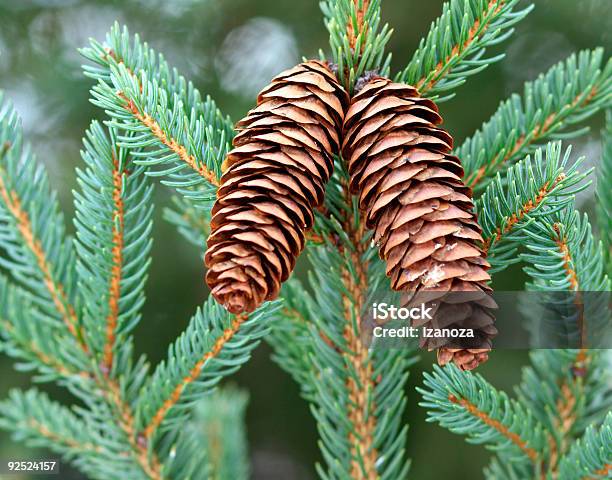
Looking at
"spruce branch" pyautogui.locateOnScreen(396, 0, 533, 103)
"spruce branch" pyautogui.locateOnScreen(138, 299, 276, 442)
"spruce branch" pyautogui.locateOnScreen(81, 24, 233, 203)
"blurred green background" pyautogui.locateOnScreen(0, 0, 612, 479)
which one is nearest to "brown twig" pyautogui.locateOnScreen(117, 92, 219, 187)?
"spruce branch" pyautogui.locateOnScreen(81, 24, 233, 203)

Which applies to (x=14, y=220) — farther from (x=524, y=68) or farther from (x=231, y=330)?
(x=524, y=68)

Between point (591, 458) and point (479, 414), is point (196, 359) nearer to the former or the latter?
point (479, 414)

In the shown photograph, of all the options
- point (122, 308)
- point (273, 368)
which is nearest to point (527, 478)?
point (122, 308)

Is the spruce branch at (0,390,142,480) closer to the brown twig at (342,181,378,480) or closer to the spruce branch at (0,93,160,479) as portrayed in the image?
the spruce branch at (0,93,160,479)

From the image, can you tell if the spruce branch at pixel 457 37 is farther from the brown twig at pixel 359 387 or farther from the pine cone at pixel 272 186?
the brown twig at pixel 359 387

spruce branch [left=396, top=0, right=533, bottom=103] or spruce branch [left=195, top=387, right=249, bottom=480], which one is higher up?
spruce branch [left=396, top=0, right=533, bottom=103]

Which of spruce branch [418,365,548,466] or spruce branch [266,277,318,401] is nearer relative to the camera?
spruce branch [418,365,548,466]
